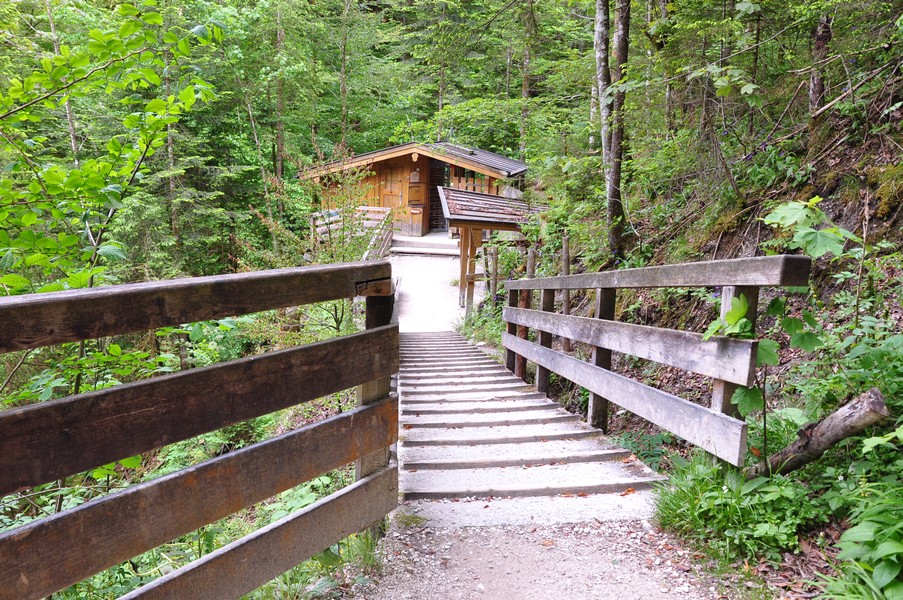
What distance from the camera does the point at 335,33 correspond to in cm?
2623

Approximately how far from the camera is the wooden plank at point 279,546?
1.67m

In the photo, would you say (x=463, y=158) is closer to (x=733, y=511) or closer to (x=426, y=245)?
(x=426, y=245)

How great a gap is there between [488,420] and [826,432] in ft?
9.60

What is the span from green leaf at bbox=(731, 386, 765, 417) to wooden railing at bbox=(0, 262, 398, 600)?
168cm

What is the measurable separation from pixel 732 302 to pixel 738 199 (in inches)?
170

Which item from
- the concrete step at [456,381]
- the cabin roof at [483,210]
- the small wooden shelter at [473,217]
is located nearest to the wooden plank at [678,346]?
the concrete step at [456,381]

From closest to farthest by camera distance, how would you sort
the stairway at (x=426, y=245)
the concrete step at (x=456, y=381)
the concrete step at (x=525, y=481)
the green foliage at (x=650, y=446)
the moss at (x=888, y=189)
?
1. the concrete step at (x=525, y=481)
2. the green foliage at (x=650, y=446)
3. the moss at (x=888, y=189)
4. the concrete step at (x=456, y=381)
5. the stairway at (x=426, y=245)

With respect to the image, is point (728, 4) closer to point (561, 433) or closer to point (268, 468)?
point (561, 433)

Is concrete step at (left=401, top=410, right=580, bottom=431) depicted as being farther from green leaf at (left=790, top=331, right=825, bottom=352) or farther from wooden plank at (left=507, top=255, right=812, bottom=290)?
green leaf at (left=790, top=331, right=825, bottom=352)

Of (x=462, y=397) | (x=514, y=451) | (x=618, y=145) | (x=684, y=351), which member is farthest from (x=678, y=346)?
(x=618, y=145)

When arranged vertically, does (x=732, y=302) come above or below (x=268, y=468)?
above

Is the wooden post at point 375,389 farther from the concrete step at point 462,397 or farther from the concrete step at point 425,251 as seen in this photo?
the concrete step at point 425,251

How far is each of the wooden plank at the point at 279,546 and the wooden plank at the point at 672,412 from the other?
1.67 metres

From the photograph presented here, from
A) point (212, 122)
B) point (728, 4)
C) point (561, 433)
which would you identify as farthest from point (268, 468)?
point (212, 122)
